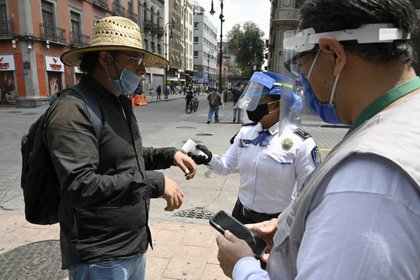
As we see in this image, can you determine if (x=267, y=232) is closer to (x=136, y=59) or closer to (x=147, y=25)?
(x=136, y=59)

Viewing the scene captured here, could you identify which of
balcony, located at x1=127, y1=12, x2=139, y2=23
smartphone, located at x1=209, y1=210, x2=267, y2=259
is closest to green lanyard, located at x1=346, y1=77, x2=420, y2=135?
smartphone, located at x1=209, y1=210, x2=267, y2=259

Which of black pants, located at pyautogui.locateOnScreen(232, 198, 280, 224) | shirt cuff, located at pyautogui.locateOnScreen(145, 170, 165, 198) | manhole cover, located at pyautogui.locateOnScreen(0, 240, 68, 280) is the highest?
shirt cuff, located at pyautogui.locateOnScreen(145, 170, 165, 198)

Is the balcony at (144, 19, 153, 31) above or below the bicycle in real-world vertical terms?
above

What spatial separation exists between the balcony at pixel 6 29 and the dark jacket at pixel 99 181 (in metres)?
23.3

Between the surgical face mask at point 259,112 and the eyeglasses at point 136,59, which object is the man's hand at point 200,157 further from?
the eyeglasses at point 136,59

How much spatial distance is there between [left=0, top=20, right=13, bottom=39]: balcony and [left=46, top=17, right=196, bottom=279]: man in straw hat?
22.9m

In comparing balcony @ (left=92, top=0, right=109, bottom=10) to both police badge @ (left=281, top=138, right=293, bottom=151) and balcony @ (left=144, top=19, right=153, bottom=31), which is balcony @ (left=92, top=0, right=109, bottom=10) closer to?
balcony @ (left=144, top=19, right=153, bottom=31)

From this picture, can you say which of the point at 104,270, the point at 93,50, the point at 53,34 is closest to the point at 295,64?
the point at 93,50

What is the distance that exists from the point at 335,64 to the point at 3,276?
3478 mm

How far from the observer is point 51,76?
22828 mm

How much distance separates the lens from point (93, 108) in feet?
5.43

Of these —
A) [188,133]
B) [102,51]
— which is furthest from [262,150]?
[188,133]

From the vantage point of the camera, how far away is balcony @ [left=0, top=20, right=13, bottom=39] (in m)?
20.4

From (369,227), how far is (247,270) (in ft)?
1.62
